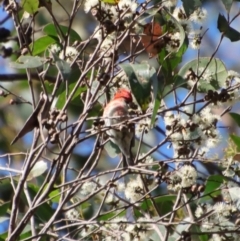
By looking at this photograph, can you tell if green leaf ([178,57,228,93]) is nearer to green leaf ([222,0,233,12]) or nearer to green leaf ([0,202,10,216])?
green leaf ([222,0,233,12])

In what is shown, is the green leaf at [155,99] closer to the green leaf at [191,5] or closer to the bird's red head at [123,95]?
the green leaf at [191,5]

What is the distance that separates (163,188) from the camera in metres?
3.48

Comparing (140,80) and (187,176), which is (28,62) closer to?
(140,80)

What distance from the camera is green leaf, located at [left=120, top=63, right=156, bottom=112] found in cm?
162

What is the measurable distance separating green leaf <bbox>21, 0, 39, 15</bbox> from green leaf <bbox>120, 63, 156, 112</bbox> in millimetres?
338

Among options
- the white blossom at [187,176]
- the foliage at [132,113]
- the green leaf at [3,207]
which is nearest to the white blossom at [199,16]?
the foliage at [132,113]

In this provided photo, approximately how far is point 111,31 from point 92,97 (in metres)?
0.16

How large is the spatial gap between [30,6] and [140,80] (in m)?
0.41

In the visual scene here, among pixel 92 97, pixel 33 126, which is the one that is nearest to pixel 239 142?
pixel 92 97

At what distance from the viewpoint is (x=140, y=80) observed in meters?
1.64

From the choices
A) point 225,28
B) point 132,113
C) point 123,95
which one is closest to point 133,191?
point 132,113

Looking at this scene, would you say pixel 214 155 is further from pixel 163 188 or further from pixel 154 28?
pixel 163 188

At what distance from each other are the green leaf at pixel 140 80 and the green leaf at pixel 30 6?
34cm

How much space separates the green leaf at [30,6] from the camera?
1842mm
